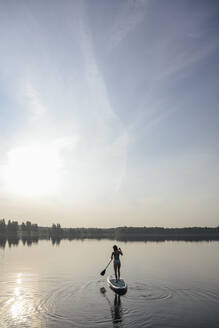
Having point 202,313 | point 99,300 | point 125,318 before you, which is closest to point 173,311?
point 202,313

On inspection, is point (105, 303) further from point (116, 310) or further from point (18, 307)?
point (18, 307)

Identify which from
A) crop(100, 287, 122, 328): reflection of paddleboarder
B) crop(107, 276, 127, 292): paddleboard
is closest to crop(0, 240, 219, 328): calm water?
crop(100, 287, 122, 328): reflection of paddleboarder

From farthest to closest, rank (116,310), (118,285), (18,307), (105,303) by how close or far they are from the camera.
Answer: (118,285) < (105,303) < (18,307) < (116,310)

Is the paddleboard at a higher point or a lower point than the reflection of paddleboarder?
higher

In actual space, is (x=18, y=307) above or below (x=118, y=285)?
below

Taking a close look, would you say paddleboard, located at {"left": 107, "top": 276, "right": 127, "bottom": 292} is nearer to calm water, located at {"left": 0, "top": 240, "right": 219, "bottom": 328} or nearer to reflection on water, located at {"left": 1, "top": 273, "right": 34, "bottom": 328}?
calm water, located at {"left": 0, "top": 240, "right": 219, "bottom": 328}

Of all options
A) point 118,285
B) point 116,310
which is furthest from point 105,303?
point 118,285

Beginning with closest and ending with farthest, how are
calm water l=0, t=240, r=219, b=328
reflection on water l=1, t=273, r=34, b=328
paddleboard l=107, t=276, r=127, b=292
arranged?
1. reflection on water l=1, t=273, r=34, b=328
2. calm water l=0, t=240, r=219, b=328
3. paddleboard l=107, t=276, r=127, b=292

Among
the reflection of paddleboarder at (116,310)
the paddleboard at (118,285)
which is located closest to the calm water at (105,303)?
the reflection of paddleboarder at (116,310)

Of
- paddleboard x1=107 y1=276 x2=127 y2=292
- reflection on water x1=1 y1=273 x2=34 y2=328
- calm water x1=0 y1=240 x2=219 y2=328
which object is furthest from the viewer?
paddleboard x1=107 y1=276 x2=127 y2=292

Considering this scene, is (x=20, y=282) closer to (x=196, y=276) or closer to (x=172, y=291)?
(x=172, y=291)

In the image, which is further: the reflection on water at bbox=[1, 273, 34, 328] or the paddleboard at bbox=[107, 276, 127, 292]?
the paddleboard at bbox=[107, 276, 127, 292]

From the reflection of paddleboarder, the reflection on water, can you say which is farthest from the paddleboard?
the reflection on water

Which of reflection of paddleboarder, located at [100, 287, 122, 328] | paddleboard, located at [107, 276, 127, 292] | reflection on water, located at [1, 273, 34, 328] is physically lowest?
reflection of paddleboarder, located at [100, 287, 122, 328]
